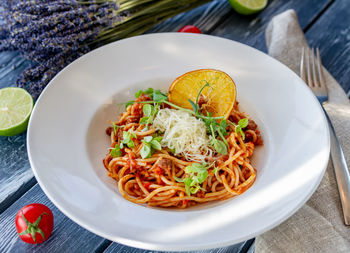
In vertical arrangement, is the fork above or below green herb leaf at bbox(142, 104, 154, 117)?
above

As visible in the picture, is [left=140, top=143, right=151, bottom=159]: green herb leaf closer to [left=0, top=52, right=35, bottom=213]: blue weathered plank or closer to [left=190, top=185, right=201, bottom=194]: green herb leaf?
[left=190, top=185, right=201, bottom=194]: green herb leaf

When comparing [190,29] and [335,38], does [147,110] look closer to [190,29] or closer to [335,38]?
[190,29]

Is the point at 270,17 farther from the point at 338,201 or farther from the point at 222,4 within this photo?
the point at 338,201

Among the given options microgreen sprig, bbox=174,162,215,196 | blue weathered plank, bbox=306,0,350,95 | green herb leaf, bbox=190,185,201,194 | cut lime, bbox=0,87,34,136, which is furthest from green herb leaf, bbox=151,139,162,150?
blue weathered plank, bbox=306,0,350,95

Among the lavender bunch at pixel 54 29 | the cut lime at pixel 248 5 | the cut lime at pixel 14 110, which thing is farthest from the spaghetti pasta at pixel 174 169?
the cut lime at pixel 248 5

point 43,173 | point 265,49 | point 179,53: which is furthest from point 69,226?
point 265,49

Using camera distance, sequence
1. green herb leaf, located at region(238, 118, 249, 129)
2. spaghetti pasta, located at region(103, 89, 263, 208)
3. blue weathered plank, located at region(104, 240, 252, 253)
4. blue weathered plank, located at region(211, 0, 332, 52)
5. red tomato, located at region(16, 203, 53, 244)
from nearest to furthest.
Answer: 1. red tomato, located at region(16, 203, 53, 244)
2. blue weathered plank, located at region(104, 240, 252, 253)
3. spaghetti pasta, located at region(103, 89, 263, 208)
4. green herb leaf, located at region(238, 118, 249, 129)
5. blue weathered plank, located at region(211, 0, 332, 52)

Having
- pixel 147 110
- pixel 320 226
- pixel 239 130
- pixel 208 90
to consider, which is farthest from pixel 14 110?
pixel 320 226

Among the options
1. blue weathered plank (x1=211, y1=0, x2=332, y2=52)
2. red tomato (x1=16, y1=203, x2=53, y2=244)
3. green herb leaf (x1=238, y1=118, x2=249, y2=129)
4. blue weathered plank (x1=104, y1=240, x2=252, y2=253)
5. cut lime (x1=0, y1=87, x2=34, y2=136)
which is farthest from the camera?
blue weathered plank (x1=211, y1=0, x2=332, y2=52)
